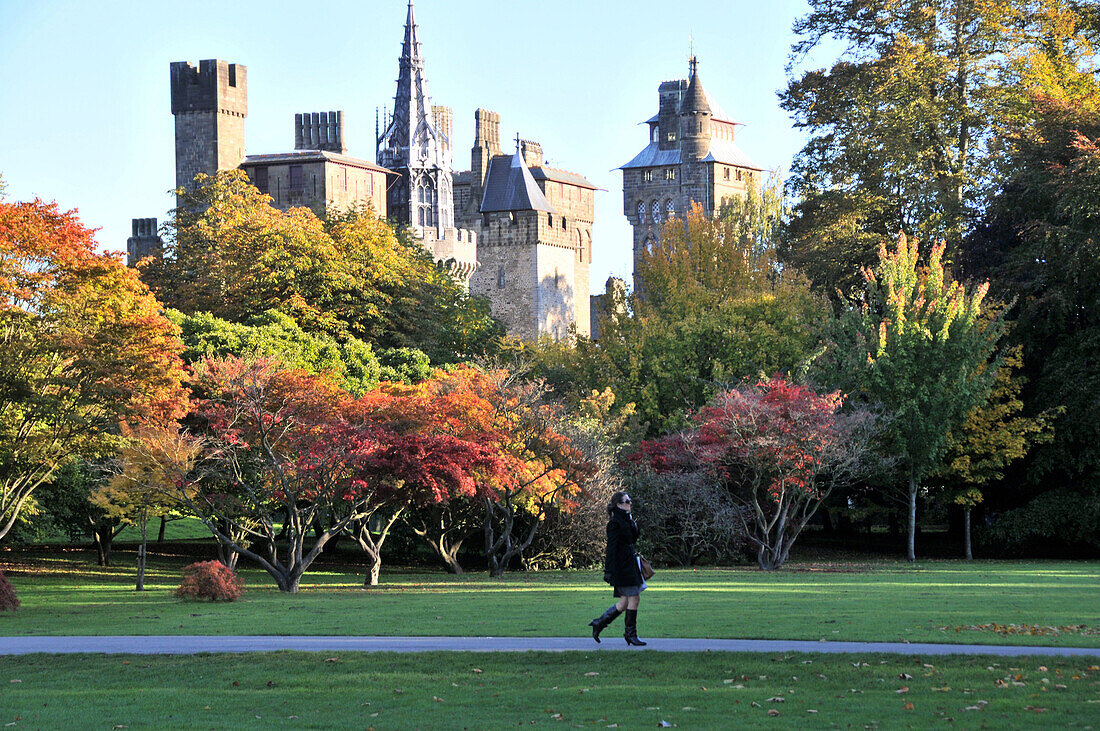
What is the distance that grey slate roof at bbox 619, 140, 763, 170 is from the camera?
120188 mm

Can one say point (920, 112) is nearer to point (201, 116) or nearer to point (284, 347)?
point (284, 347)

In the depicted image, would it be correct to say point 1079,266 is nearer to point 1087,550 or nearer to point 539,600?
point 1087,550

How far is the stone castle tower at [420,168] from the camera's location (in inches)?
3526

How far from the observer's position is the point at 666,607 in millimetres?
17953

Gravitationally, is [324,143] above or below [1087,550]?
above

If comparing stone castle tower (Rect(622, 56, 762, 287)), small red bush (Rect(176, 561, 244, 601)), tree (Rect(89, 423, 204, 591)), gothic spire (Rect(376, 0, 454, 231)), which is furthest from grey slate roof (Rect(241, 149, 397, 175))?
small red bush (Rect(176, 561, 244, 601))

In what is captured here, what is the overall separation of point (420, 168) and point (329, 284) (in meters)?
48.5

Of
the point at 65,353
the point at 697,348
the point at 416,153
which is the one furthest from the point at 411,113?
the point at 65,353

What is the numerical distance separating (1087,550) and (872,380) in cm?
871

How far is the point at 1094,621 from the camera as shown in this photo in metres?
14.8

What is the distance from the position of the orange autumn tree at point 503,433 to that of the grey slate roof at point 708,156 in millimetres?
90637

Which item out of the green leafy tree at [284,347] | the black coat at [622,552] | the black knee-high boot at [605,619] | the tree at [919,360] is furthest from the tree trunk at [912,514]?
the black coat at [622,552]

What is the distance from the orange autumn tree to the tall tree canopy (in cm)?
1170

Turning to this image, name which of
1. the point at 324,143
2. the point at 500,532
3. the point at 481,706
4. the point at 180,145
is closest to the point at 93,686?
the point at 481,706
